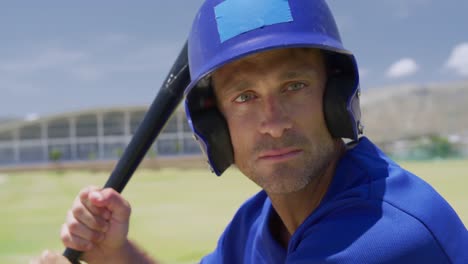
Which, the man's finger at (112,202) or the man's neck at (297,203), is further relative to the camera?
the man's finger at (112,202)

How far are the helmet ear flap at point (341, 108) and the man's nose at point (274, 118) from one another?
0.48ft

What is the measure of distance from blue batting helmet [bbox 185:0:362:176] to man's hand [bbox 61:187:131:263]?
408 mm

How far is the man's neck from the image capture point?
1.51 meters

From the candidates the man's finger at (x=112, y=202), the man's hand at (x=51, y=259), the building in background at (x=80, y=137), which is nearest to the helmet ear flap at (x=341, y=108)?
the man's finger at (x=112, y=202)

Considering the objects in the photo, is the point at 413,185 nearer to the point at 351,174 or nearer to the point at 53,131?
the point at 351,174

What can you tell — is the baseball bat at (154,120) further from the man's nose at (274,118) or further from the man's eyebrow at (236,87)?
the man's nose at (274,118)

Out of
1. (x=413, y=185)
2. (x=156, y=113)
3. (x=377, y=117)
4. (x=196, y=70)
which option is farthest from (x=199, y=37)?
(x=377, y=117)

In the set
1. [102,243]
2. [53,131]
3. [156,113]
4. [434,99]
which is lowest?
[102,243]

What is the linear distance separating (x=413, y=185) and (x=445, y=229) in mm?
128

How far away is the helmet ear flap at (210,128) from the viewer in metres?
1.64

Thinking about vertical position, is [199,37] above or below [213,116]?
above

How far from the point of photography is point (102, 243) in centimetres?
191

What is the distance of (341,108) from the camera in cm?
147

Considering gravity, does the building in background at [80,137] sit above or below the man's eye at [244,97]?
above
